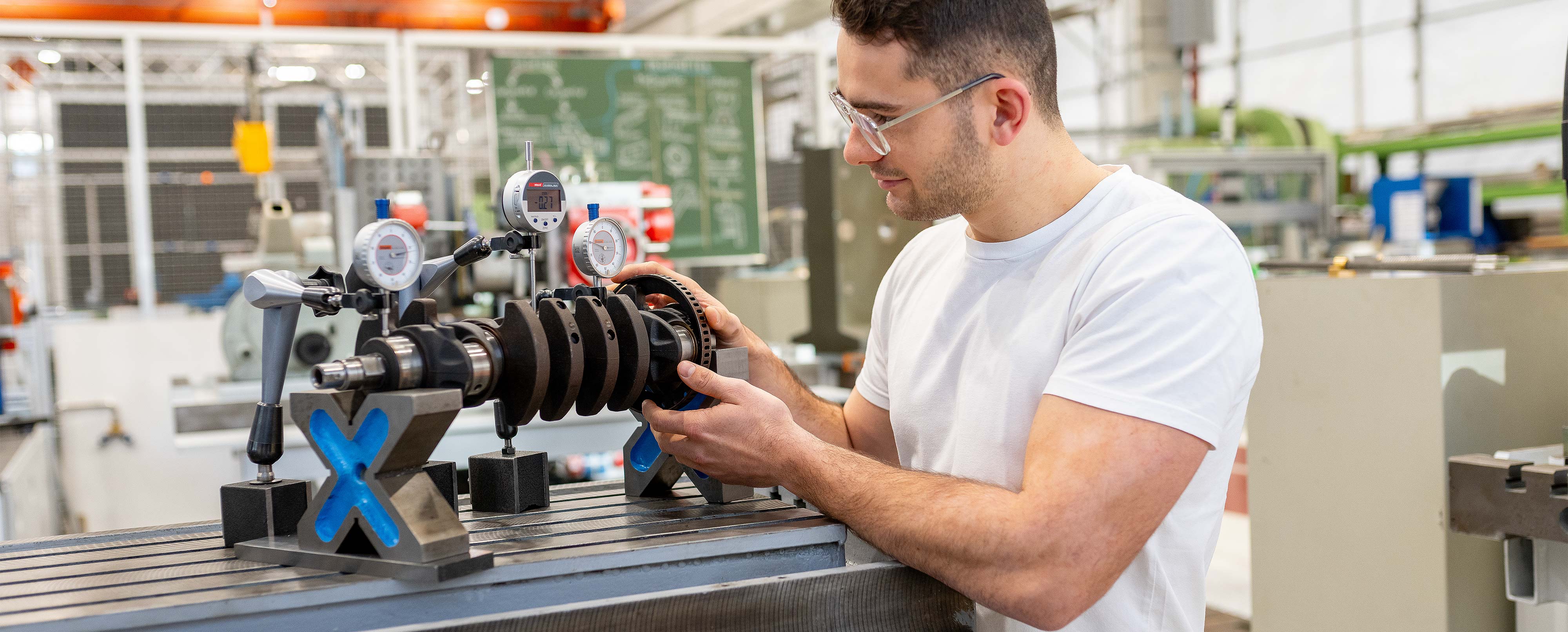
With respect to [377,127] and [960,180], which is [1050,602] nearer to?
[960,180]

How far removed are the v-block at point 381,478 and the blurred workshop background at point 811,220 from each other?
0.37m

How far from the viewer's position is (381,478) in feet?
3.15

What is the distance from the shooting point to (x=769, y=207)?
6.32 metres

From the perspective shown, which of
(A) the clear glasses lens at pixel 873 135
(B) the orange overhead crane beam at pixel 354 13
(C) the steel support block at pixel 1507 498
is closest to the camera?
(A) the clear glasses lens at pixel 873 135

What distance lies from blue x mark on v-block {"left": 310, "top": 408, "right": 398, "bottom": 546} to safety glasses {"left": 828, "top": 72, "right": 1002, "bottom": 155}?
1.93ft

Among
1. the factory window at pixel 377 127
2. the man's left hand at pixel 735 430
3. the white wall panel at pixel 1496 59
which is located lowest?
the man's left hand at pixel 735 430

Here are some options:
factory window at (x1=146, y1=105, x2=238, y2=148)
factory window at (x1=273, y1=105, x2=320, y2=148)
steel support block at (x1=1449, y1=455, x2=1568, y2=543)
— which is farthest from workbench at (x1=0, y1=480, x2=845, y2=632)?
factory window at (x1=273, y1=105, x2=320, y2=148)

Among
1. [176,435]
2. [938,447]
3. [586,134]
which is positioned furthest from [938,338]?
[586,134]

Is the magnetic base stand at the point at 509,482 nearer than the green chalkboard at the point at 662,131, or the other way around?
the magnetic base stand at the point at 509,482

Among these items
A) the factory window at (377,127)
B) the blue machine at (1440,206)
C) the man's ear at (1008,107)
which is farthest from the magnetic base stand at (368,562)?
the factory window at (377,127)

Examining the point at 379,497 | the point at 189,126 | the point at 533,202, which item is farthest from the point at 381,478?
the point at 189,126

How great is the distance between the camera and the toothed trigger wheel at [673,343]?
46.4 inches

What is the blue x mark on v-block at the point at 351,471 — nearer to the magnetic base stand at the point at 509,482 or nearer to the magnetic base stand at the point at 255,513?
the magnetic base stand at the point at 255,513

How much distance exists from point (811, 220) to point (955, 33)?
2.78m
